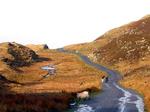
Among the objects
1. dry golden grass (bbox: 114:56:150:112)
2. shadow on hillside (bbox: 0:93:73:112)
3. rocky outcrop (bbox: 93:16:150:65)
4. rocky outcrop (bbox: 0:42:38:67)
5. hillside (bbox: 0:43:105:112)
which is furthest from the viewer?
rocky outcrop (bbox: 0:42:38:67)

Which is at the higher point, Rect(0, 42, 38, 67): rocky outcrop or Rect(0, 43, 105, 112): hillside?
Rect(0, 42, 38, 67): rocky outcrop

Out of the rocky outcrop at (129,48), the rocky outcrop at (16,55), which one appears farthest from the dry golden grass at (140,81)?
the rocky outcrop at (16,55)

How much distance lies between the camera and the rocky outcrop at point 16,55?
145 m

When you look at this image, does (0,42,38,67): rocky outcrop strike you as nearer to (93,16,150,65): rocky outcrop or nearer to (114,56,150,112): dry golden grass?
(93,16,150,65): rocky outcrop

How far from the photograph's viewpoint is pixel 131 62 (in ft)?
431

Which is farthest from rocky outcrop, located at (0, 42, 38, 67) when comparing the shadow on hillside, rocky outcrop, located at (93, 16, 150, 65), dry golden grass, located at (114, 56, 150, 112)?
the shadow on hillside

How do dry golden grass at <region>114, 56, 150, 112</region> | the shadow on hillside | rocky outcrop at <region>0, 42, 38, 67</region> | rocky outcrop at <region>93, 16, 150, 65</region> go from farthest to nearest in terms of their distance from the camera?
rocky outcrop at <region>0, 42, 38, 67</region> < rocky outcrop at <region>93, 16, 150, 65</region> < dry golden grass at <region>114, 56, 150, 112</region> < the shadow on hillside

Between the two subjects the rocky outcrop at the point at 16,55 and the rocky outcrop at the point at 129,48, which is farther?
the rocky outcrop at the point at 16,55

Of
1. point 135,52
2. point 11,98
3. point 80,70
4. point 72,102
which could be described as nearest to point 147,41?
point 135,52

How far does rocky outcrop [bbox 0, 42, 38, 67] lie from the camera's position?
14498 cm

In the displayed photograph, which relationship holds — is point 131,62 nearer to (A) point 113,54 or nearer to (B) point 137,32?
(A) point 113,54

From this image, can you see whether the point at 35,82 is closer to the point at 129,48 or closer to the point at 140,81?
the point at 140,81

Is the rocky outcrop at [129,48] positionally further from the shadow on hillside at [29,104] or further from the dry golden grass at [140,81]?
the shadow on hillside at [29,104]

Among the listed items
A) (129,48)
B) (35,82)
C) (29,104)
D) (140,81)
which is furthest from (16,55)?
(29,104)
